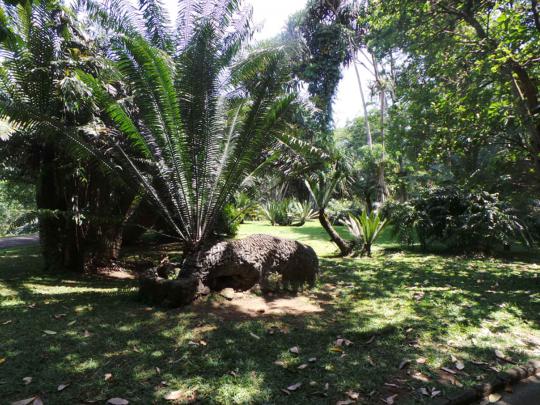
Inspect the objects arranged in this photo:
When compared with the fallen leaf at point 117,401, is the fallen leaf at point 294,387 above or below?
below

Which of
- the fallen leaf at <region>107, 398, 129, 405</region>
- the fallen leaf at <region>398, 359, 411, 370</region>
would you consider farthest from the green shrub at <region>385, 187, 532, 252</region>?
the fallen leaf at <region>107, 398, 129, 405</region>

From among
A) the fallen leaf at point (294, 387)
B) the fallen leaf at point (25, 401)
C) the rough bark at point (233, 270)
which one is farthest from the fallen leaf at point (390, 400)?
the rough bark at point (233, 270)

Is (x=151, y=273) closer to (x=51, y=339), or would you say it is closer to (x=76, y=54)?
(x=51, y=339)

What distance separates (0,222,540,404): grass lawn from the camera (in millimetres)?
2791

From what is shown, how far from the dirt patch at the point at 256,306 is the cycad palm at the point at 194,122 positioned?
103cm

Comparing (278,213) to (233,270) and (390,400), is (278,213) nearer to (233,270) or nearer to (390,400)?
(233,270)

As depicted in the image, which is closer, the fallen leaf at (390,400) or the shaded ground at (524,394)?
the fallen leaf at (390,400)

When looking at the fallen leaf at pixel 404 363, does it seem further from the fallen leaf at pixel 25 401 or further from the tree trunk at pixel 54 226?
the tree trunk at pixel 54 226

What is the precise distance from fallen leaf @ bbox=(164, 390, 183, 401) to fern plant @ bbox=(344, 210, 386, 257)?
699cm

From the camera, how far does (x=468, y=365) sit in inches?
129

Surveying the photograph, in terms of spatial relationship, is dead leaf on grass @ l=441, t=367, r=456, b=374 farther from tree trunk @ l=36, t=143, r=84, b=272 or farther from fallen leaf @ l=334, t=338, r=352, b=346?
tree trunk @ l=36, t=143, r=84, b=272

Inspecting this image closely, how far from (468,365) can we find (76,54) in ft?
25.0

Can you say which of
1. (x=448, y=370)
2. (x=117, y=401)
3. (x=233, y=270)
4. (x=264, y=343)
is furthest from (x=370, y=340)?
(x=117, y=401)

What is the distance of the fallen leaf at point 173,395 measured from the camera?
2619 millimetres
